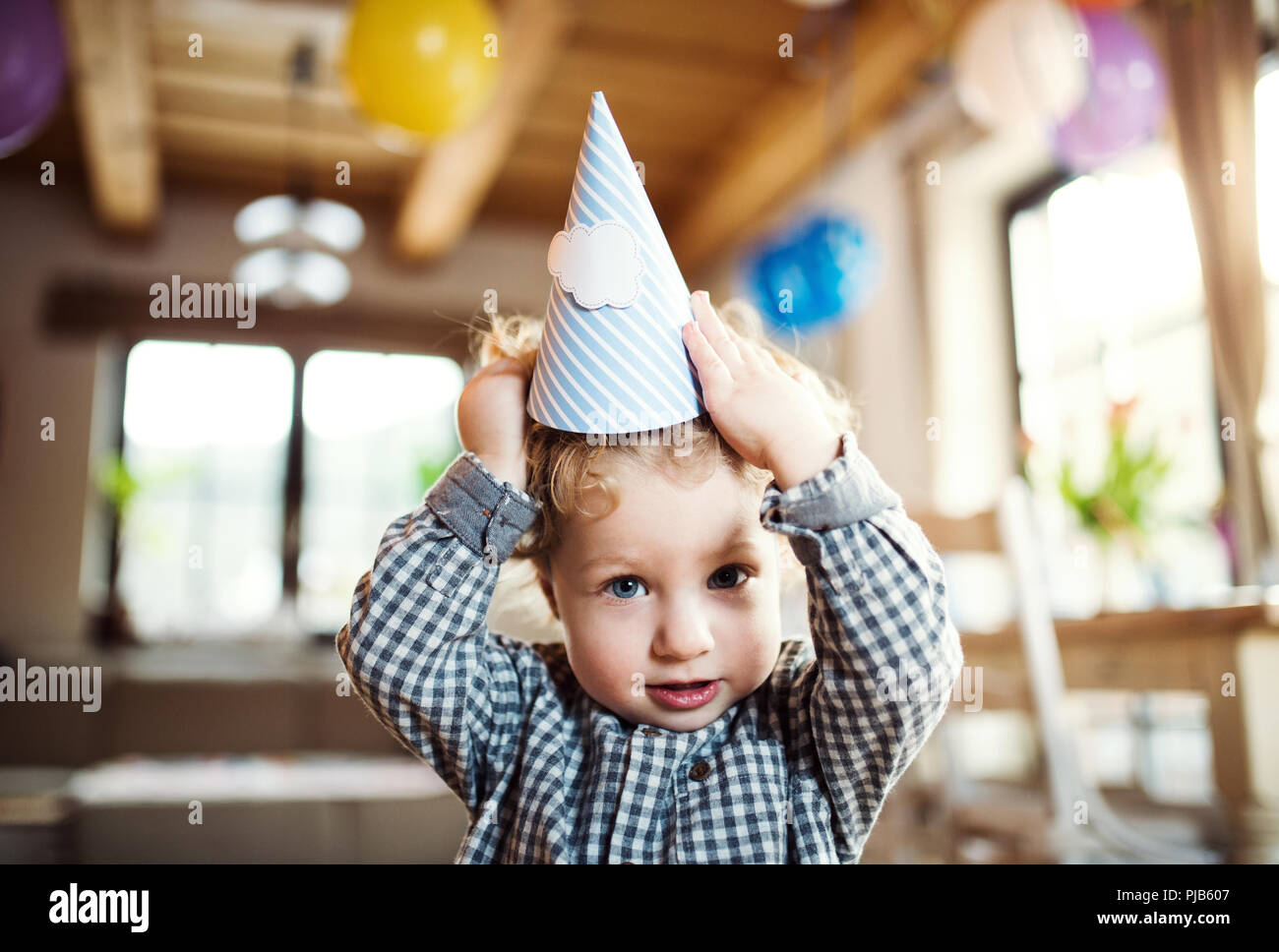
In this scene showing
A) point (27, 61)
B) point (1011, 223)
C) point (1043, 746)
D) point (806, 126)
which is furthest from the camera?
point (1011, 223)

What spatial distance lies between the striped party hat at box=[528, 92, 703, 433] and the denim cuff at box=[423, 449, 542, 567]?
0.05m

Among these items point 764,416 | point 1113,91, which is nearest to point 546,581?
point 764,416

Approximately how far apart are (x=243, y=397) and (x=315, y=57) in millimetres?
1574

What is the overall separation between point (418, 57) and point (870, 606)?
5.99 feet

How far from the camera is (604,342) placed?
506 mm

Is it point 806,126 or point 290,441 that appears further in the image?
point 290,441

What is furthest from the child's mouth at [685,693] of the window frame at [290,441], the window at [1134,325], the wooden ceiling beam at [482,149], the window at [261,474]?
the window frame at [290,441]

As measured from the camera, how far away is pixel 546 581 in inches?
26.0

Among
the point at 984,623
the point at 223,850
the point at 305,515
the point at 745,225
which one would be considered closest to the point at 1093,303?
the point at 984,623

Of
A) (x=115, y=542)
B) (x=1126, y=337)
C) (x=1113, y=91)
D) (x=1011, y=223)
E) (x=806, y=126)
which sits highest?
(x=806, y=126)

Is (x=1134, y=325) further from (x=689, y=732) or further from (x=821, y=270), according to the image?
(x=689, y=732)

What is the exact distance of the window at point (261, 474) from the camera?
4234 mm

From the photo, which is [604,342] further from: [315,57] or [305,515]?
[305,515]

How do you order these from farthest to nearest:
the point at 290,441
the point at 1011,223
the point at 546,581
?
1. the point at 290,441
2. the point at 1011,223
3. the point at 546,581
